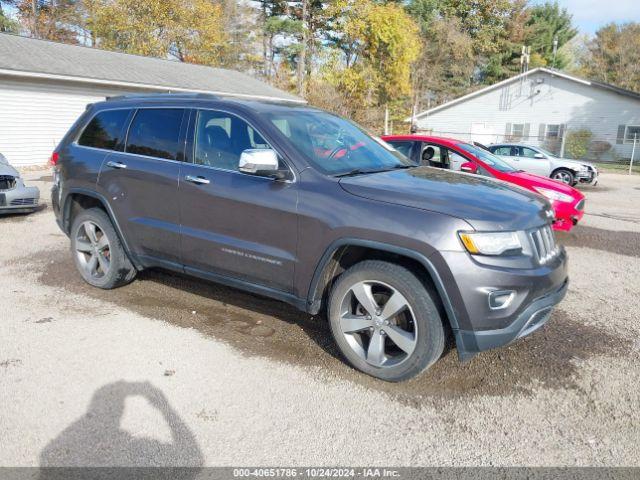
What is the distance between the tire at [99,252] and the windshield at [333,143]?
212cm

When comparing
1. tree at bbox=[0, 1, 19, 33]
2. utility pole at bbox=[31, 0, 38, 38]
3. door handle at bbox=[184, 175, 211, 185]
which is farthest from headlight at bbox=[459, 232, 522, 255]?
tree at bbox=[0, 1, 19, 33]

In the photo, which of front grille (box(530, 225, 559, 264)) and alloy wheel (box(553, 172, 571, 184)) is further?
alloy wheel (box(553, 172, 571, 184))

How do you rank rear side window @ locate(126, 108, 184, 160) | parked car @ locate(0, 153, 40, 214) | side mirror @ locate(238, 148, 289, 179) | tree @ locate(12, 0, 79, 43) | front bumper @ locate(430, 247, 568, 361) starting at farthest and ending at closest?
tree @ locate(12, 0, 79, 43)
parked car @ locate(0, 153, 40, 214)
rear side window @ locate(126, 108, 184, 160)
side mirror @ locate(238, 148, 289, 179)
front bumper @ locate(430, 247, 568, 361)

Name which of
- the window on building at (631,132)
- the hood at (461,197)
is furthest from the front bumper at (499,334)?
the window on building at (631,132)

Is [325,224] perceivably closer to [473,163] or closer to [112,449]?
[112,449]

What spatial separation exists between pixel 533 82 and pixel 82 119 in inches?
1327

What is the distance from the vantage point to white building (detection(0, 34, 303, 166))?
16.8 meters

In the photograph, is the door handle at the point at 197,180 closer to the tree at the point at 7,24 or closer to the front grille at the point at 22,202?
the front grille at the point at 22,202

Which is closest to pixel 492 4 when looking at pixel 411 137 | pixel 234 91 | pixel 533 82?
pixel 533 82

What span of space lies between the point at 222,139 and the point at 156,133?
787 mm

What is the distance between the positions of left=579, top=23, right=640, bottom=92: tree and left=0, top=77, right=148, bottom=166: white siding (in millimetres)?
40587

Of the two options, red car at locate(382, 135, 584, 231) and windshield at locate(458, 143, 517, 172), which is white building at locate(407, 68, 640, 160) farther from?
red car at locate(382, 135, 584, 231)

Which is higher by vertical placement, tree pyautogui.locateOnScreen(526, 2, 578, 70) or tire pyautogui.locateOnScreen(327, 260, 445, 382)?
tree pyautogui.locateOnScreen(526, 2, 578, 70)

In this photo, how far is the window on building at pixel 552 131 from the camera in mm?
32562
